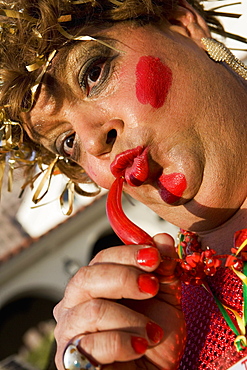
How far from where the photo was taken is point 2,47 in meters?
1.77

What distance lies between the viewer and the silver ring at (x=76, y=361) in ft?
3.47

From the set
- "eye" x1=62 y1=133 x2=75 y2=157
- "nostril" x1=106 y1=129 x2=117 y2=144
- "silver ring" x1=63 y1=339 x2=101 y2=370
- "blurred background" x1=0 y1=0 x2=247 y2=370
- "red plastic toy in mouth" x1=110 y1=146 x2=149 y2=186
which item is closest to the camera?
"silver ring" x1=63 y1=339 x2=101 y2=370

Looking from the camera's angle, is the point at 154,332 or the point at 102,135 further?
the point at 102,135

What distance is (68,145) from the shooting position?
188 cm

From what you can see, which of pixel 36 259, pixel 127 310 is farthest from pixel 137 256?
pixel 36 259

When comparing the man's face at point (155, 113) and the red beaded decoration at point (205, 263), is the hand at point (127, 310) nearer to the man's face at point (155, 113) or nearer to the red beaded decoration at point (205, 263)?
the red beaded decoration at point (205, 263)

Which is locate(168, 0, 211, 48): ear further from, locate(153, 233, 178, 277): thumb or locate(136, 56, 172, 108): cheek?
locate(153, 233, 178, 277): thumb

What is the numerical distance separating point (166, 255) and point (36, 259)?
5.19 metres

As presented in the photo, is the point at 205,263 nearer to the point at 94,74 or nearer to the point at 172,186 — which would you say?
the point at 172,186

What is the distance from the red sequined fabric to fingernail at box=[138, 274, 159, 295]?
1.10 feet

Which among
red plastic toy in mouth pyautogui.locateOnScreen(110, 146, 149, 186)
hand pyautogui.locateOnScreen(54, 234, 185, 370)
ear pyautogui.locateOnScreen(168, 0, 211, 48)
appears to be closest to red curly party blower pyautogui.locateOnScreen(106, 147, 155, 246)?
red plastic toy in mouth pyautogui.locateOnScreen(110, 146, 149, 186)

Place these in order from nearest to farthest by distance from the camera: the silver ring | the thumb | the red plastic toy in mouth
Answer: the silver ring → the thumb → the red plastic toy in mouth

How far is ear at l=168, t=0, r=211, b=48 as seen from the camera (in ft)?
6.05

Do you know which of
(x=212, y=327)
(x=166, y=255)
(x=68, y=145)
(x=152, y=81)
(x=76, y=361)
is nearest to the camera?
(x=76, y=361)
